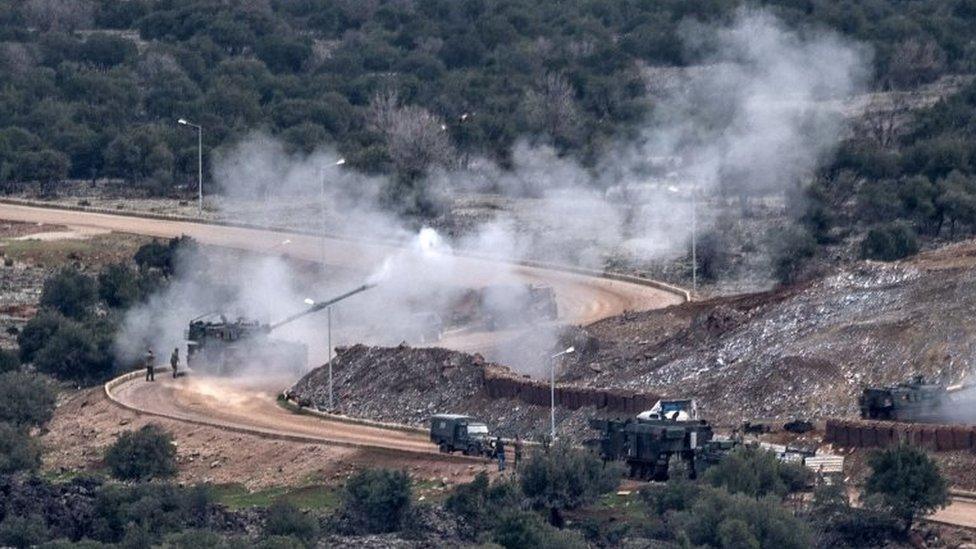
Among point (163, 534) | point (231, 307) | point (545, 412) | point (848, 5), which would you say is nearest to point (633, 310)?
point (231, 307)

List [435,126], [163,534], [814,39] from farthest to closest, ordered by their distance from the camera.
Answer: [814,39]
[435,126]
[163,534]

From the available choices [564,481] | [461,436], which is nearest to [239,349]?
[461,436]

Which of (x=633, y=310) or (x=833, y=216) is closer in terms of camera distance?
(x=633, y=310)

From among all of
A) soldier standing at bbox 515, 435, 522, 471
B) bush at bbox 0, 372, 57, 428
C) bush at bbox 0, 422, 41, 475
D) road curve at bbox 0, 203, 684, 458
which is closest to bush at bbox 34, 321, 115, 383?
road curve at bbox 0, 203, 684, 458

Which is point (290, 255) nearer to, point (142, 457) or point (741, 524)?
point (142, 457)

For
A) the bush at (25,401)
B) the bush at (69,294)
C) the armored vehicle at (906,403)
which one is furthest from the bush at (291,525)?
the bush at (69,294)

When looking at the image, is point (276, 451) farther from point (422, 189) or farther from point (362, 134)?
point (362, 134)
